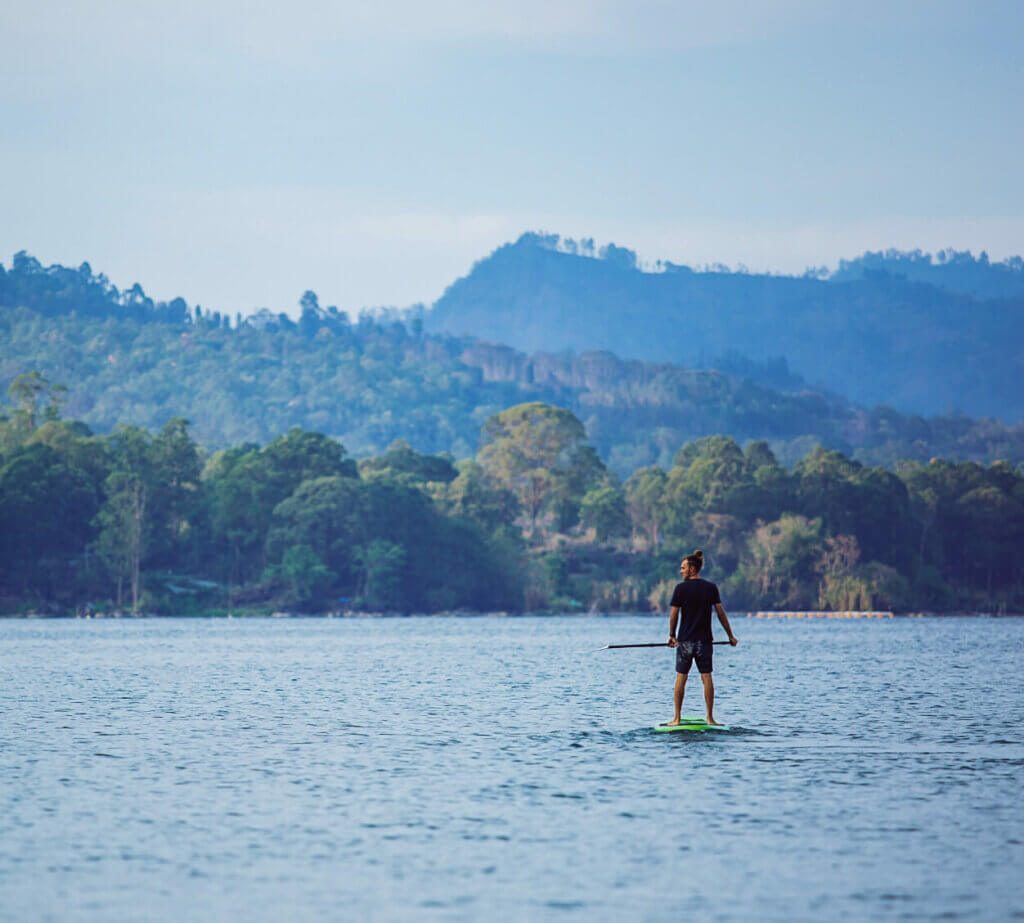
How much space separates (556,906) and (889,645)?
7689 centimetres

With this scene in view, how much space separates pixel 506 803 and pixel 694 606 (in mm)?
6887

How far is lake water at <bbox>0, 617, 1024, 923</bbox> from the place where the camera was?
56.1ft

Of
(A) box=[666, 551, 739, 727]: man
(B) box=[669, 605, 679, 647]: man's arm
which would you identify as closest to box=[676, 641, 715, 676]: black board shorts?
(A) box=[666, 551, 739, 727]: man

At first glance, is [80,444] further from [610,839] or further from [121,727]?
[610,839]

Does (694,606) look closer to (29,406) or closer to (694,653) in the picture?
(694,653)

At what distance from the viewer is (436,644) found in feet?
310

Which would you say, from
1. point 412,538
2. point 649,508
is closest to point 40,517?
point 412,538

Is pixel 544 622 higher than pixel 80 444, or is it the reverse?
pixel 80 444

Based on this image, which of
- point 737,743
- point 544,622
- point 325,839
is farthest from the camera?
point 544,622

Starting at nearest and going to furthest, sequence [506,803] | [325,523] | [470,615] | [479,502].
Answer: [506,803], [325,523], [470,615], [479,502]

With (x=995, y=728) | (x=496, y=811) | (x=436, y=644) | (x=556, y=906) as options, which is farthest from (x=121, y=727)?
(x=436, y=644)

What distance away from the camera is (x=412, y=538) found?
543ft

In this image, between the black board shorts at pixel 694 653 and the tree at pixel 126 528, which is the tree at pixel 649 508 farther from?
the black board shorts at pixel 694 653

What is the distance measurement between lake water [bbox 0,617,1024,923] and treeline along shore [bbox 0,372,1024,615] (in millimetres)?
106170
